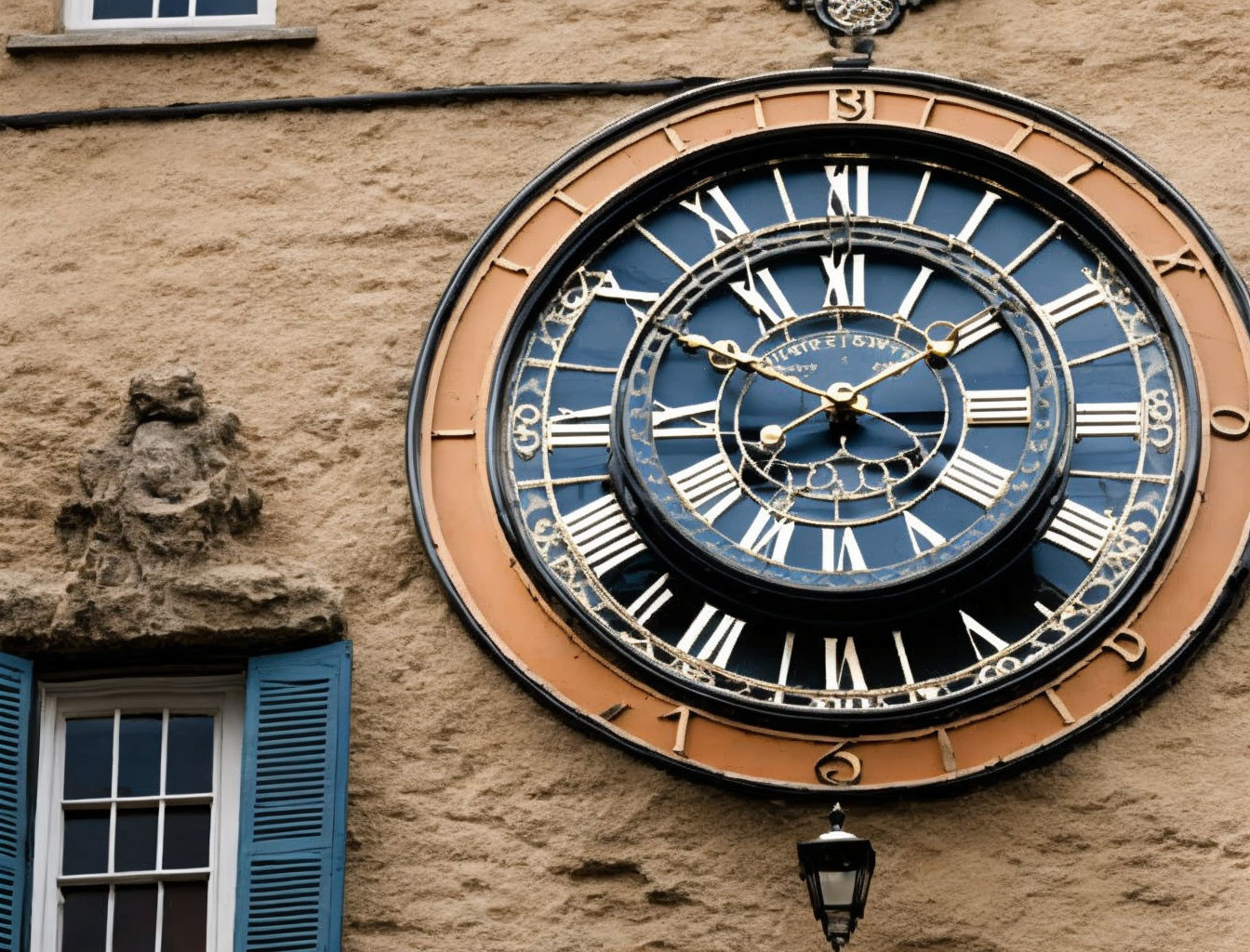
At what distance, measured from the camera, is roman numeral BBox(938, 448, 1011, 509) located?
434 inches

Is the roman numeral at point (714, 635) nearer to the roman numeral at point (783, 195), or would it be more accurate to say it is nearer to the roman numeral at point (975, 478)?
the roman numeral at point (975, 478)

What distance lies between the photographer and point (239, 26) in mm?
12445

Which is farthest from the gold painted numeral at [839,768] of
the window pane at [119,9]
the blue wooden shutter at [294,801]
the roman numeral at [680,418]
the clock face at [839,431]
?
the window pane at [119,9]

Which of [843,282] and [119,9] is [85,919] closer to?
[843,282]

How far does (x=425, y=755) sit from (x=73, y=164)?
2832mm

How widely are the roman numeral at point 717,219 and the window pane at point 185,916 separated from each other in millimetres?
2946

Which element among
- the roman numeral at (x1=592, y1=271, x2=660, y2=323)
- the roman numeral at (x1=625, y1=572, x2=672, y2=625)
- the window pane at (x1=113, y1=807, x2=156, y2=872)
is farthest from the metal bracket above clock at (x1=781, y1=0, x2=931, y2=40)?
the window pane at (x1=113, y1=807, x2=156, y2=872)

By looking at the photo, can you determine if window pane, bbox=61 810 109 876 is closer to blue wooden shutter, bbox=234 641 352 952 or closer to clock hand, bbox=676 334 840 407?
blue wooden shutter, bbox=234 641 352 952

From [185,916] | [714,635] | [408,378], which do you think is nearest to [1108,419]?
[714,635]

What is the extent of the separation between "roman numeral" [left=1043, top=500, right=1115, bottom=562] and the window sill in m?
3.45

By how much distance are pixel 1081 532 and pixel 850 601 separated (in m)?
0.85

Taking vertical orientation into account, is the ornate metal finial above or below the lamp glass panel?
above

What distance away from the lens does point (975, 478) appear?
36.3ft

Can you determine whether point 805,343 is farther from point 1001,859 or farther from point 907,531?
point 1001,859
